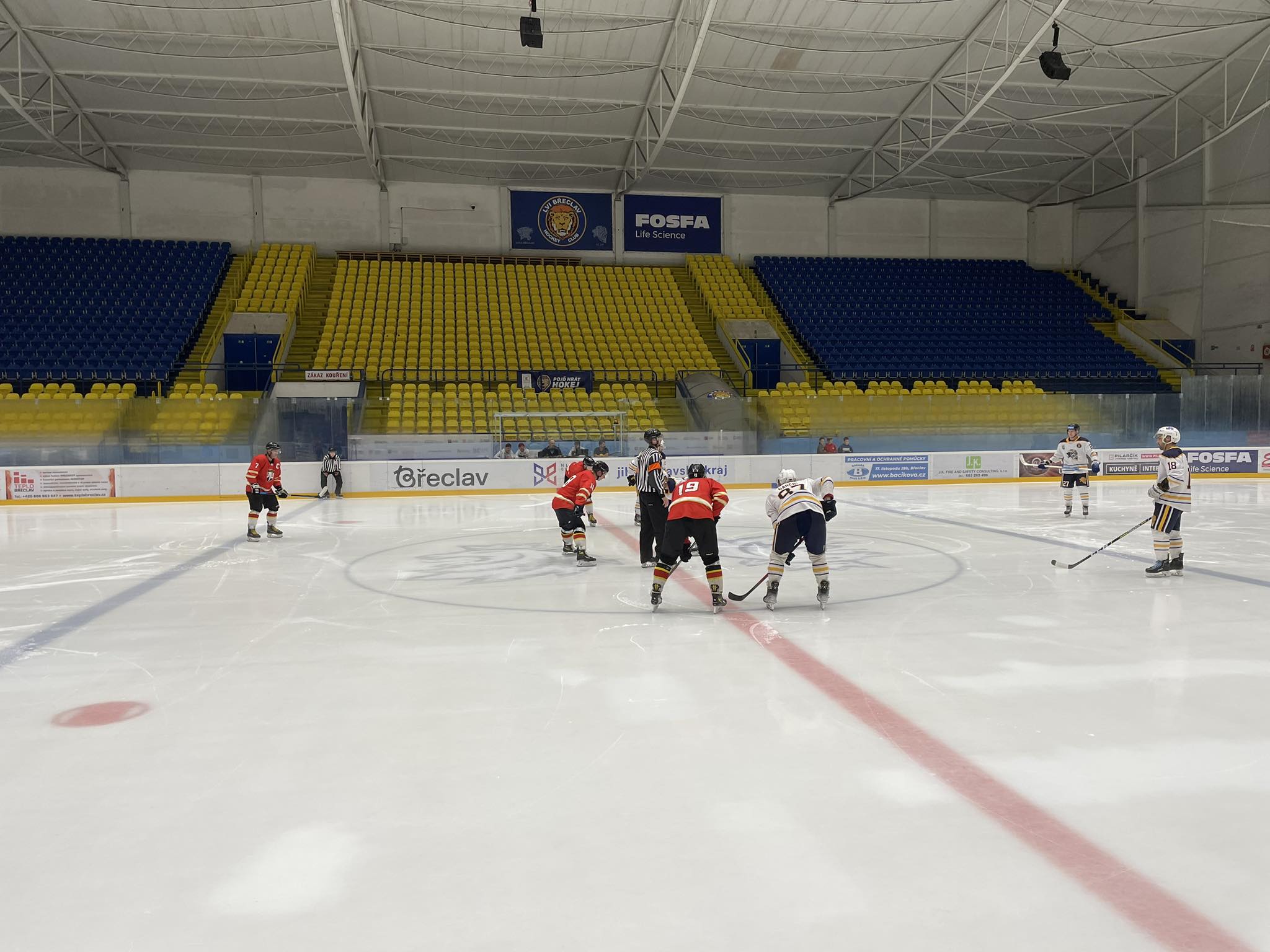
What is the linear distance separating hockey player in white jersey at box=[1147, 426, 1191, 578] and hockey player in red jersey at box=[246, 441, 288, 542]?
978 centimetres

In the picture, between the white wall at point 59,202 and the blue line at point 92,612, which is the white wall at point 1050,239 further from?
the blue line at point 92,612

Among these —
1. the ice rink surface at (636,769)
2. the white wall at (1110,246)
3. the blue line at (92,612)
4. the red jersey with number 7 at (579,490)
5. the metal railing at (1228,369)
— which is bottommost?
the blue line at (92,612)

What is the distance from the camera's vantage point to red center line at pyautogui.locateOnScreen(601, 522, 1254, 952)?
2422 millimetres

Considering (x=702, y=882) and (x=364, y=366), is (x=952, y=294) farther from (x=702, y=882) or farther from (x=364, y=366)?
(x=702, y=882)

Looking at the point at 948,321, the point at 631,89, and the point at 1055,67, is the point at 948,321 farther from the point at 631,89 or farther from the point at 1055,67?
the point at 631,89

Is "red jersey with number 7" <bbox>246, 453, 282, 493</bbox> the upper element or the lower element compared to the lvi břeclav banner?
lower

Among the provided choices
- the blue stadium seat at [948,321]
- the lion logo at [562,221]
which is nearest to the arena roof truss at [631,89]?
the lion logo at [562,221]

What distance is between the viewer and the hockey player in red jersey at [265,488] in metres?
11.5

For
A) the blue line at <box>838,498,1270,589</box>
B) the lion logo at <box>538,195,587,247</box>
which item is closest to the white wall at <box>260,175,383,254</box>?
the lion logo at <box>538,195,587,247</box>

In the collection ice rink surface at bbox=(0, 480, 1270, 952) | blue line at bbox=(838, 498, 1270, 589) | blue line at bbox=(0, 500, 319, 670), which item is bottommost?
blue line at bbox=(0, 500, 319, 670)

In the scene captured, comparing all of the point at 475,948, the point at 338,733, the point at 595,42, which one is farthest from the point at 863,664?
the point at 595,42

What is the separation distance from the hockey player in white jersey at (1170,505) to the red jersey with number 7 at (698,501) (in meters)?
4.25

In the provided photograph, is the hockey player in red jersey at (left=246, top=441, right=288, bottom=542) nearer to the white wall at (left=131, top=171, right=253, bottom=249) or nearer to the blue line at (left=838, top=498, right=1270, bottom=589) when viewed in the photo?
the blue line at (left=838, top=498, right=1270, bottom=589)

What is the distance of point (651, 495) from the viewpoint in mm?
8719
